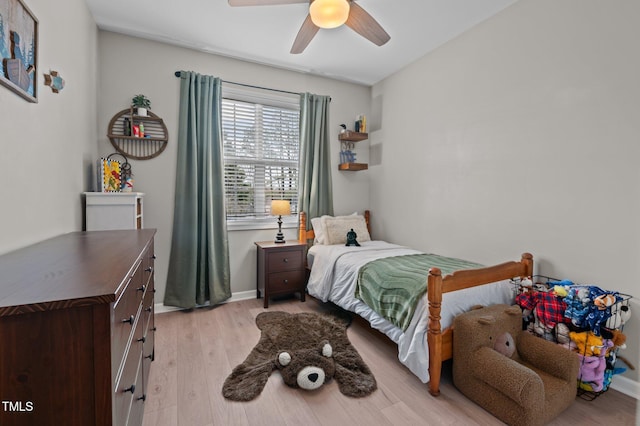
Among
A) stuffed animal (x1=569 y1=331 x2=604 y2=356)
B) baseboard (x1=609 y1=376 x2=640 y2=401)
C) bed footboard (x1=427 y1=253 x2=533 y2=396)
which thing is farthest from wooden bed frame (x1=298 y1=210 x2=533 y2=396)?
baseboard (x1=609 y1=376 x2=640 y2=401)

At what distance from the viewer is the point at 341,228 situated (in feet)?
11.6

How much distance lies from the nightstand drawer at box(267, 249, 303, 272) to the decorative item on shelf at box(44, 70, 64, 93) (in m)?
2.11

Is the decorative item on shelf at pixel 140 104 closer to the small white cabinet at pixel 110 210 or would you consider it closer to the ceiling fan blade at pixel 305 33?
the small white cabinet at pixel 110 210

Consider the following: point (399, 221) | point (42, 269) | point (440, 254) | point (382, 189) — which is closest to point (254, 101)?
point (382, 189)

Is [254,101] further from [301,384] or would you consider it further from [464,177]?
[301,384]

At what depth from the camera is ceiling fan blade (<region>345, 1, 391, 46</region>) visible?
2.00 meters

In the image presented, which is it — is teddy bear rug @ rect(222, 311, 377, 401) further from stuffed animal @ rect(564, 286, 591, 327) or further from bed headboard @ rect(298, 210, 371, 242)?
stuffed animal @ rect(564, 286, 591, 327)

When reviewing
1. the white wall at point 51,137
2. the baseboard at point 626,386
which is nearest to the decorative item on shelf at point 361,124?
the white wall at point 51,137

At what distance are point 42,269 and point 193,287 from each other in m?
2.19

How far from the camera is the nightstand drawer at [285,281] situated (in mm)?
3219

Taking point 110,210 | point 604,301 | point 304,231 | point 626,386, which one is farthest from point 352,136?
point 626,386

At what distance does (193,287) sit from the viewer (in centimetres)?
306

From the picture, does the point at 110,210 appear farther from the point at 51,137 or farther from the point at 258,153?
the point at 258,153

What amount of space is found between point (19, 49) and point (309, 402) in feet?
7.55
